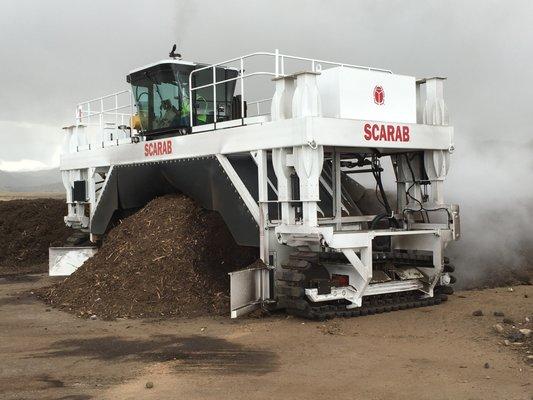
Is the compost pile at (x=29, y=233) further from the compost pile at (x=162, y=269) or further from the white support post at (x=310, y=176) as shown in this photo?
the white support post at (x=310, y=176)

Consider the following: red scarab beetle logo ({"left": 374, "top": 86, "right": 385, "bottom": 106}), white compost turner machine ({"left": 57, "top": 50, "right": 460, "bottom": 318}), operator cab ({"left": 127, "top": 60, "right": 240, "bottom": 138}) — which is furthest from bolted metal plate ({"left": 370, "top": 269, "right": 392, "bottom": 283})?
operator cab ({"left": 127, "top": 60, "right": 240, "bottom": 138})

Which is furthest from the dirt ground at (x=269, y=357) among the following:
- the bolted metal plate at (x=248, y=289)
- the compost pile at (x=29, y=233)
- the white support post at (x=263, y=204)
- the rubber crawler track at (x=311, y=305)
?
the compost pile at (x=29, y=233)

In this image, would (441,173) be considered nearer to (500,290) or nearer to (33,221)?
(500,290)

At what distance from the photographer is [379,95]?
9805 mm

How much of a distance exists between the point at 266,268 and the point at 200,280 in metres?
1.32

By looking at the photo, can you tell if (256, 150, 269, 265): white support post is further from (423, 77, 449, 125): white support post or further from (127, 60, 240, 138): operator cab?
(423, 77, 449, 125): white support post

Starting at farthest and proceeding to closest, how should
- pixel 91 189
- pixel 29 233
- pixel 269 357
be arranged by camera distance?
1. pixel 29 233
2. pixel 91 189
3. pixel 269 357

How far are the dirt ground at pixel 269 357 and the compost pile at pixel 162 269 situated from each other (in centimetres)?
49

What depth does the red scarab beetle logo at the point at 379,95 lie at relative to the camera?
976cm

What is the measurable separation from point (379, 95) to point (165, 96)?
13.7 ft

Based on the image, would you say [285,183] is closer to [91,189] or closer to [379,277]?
[379,277]

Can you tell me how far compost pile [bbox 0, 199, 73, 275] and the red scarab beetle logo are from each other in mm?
11019

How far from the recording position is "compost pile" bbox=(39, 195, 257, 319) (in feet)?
31.7

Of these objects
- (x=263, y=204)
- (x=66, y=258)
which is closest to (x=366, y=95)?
(x=263, y=204)
